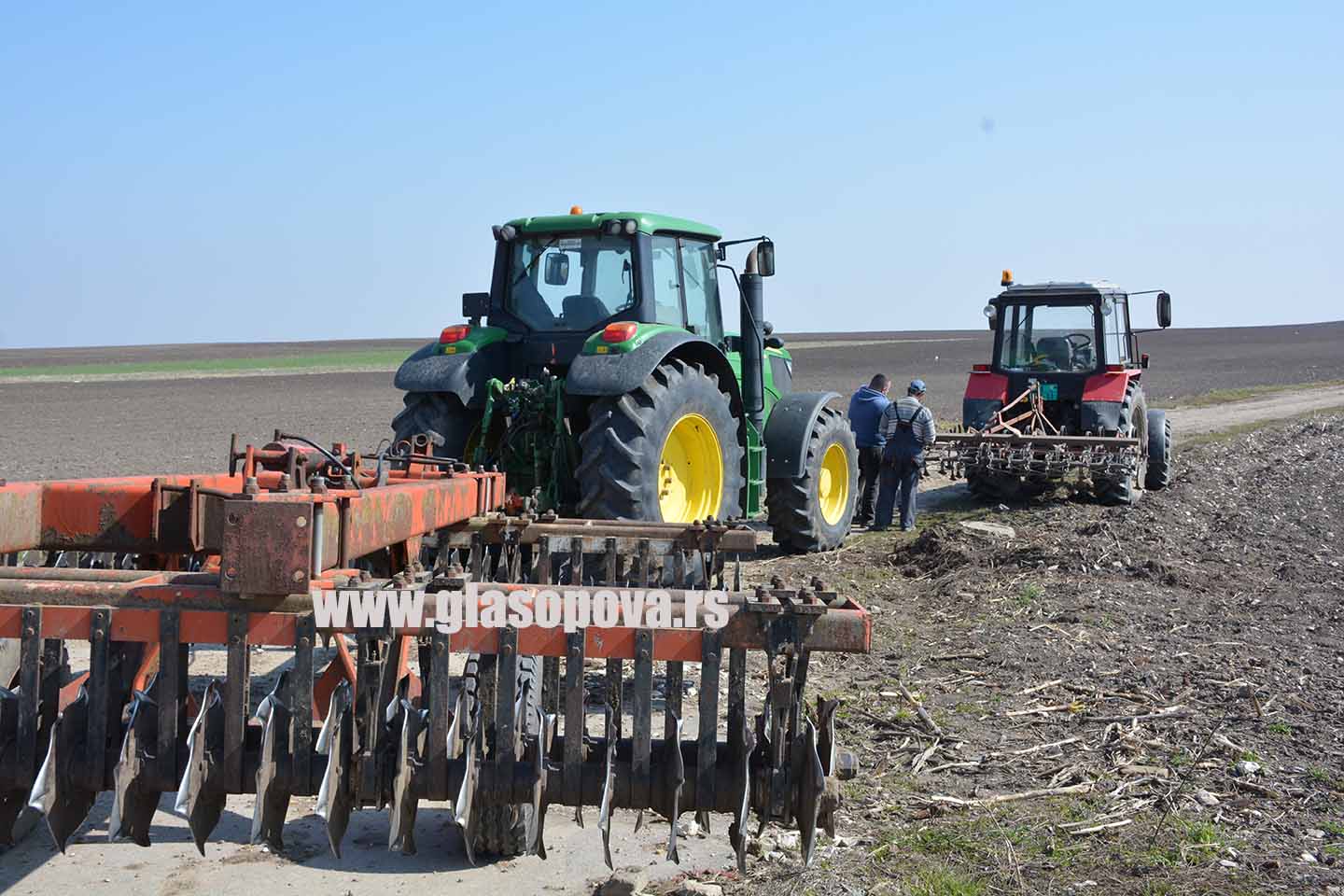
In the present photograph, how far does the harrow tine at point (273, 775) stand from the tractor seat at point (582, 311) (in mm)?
4531

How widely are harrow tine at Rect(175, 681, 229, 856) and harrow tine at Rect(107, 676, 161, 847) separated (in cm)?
10

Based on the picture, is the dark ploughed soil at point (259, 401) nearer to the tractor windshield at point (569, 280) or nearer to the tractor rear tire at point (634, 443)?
the tractor windshield at point (569, 280)

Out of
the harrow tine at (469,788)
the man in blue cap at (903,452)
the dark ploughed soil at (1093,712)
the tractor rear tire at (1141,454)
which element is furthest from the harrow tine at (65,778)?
the tractor rear tire at (1141,454)

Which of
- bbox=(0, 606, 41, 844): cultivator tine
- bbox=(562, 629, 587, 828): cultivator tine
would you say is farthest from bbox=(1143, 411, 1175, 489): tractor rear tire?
bbox=(0, 606, 41, 844): cultivator tine

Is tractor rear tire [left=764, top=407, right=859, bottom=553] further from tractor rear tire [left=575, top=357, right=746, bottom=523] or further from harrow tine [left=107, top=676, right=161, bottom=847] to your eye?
harrow tine [left=107, top=676, right=161, bottom=847]

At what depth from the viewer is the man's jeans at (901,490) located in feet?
34.3

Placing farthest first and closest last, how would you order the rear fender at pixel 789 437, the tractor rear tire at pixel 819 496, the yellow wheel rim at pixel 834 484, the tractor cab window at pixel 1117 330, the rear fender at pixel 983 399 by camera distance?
1. the tractor cab window at pixel 1117 330
2. the rear fender at pixel 983 399
3. the yellow wheel rim at pixel 834 484
4. the tractor rear tire at pixel 819 496
5. the rear fender at pixel 789 437

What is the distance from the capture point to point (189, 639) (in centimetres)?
301

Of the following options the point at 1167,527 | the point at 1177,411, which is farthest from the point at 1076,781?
the point at 1177,411

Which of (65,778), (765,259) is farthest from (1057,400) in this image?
(65,778)

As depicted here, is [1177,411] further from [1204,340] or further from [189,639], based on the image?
[1204,340]

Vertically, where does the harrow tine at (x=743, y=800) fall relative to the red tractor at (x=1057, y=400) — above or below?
below

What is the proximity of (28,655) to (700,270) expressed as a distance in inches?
214

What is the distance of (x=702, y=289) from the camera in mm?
7922
